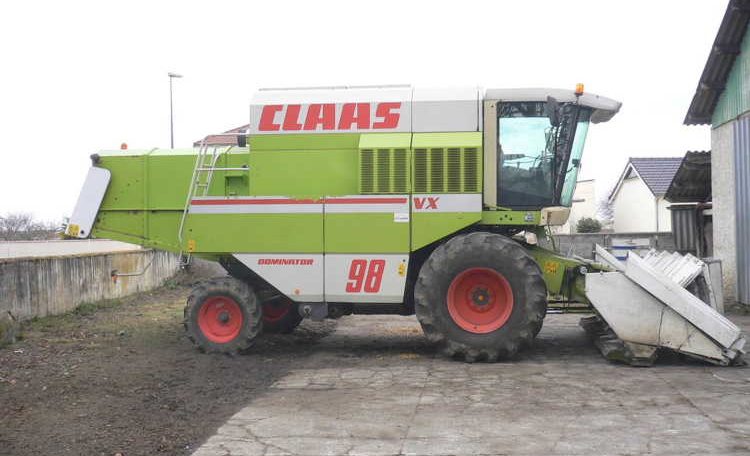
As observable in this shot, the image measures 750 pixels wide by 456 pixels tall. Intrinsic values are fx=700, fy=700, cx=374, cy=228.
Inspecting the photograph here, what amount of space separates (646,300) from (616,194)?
3868 cm

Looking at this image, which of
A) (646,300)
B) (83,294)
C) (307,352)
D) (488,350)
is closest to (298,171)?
(307,352)

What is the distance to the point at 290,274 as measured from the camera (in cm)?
957

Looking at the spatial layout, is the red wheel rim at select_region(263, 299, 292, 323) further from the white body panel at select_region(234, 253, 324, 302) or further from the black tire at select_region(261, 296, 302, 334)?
the white body panel at select_region(234, 253, 324, 302)

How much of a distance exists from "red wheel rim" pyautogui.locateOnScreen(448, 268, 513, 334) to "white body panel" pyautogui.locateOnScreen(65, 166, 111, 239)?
17.0 ft

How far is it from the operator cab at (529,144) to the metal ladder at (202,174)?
3476 mm

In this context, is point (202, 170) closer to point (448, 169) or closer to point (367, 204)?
point (367, 204)

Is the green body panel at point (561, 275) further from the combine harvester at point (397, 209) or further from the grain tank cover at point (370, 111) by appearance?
the grain tank cover at point (370, 111)

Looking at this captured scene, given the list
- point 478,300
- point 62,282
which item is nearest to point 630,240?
point 478,300

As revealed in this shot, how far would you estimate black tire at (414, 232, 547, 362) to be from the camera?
8.84 metres

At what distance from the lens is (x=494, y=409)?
22.1 ft

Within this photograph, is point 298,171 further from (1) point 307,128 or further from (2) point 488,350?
(2) point 488,350

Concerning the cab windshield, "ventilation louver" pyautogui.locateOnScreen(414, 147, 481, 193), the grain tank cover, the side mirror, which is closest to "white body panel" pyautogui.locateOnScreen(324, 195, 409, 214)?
"ventilation louver" pyautogui.locateOnScreen(414, 147, 481, 193)

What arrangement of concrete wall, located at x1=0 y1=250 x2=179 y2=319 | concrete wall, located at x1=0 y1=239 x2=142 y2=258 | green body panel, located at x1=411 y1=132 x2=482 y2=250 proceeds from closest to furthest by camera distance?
green body panel, located at x1=411 y1=132 x2=482 y2=250
concrete wall, located at x1=0 y1=250 x2=179 y2=319
concrete wall, located at x1=0 y1=239 x2=142 y2=258

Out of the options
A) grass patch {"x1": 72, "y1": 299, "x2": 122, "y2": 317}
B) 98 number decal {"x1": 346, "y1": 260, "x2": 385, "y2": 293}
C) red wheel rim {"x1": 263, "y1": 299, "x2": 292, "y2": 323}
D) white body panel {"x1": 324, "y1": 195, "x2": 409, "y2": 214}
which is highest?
white body panel {"x1": 324, "y1": 195, "x2": 409, "y2": 214}
